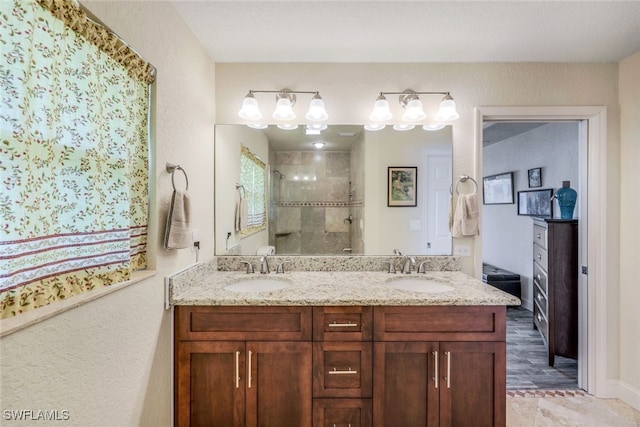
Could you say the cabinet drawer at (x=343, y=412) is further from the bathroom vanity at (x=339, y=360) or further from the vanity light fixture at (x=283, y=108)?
the vanity light fixture at (x=283, y=108)

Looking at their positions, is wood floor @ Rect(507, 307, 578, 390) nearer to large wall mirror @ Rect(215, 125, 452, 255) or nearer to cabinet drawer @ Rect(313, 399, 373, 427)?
large wall mirror @ Rect(215, 125, 452, 255)

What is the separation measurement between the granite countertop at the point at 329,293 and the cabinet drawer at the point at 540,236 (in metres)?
1.42

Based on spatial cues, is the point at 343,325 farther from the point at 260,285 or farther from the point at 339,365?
the point at 260,285

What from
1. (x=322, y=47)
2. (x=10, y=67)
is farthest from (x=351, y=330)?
(x=322, y=47)

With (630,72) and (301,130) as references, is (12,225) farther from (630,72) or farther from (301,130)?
(630,72)

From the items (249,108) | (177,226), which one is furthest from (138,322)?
(249,108)

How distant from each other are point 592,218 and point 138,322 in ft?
9.74

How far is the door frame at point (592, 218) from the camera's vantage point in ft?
6.72

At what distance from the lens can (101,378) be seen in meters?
1.06

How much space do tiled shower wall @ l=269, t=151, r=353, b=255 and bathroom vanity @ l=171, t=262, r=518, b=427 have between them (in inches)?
26.1

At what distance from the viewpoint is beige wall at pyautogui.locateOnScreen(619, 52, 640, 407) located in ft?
6.47

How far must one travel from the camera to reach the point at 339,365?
1.50 meters

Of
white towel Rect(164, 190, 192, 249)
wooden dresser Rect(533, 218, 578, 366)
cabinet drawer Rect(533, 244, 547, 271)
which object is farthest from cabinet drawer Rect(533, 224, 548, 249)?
white towel Rect(164, 190, 192, 249)

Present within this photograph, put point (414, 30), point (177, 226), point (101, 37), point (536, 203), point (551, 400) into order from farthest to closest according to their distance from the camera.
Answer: point (536, 203) < point (551, 400) < point (414, 30) < point (177, 226) < point (101, 37)
